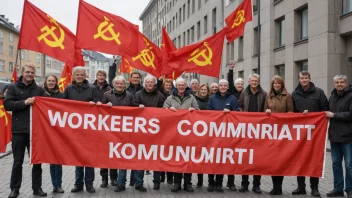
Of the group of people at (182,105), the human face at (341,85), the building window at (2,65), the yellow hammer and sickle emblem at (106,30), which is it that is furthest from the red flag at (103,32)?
the building window at (2,65)

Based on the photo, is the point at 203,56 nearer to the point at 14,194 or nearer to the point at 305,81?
the point at 305,81

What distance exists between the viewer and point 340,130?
724 cm

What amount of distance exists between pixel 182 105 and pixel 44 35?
319 cm

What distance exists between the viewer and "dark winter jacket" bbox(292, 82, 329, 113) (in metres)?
7.50

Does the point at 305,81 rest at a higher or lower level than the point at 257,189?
higher

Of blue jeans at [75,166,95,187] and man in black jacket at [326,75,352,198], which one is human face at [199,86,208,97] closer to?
man in black jacket at [326,75,352,198]

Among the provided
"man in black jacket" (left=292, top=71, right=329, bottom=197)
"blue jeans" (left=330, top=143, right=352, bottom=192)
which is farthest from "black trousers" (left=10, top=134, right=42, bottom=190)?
"blue jeans" (left=330, top=143, right=352, bottom=192)

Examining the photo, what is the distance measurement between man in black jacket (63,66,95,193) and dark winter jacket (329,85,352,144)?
420 centimetres

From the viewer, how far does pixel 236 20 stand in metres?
11.6

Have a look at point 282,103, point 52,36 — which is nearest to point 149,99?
point 282,103

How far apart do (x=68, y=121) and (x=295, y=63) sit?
1715cm

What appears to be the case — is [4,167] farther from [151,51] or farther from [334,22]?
[334,22]

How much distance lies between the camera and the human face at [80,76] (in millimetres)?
7414

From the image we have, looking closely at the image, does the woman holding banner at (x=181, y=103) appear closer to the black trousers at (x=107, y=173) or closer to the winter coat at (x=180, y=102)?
the winter coat at (x=180, y=102)
